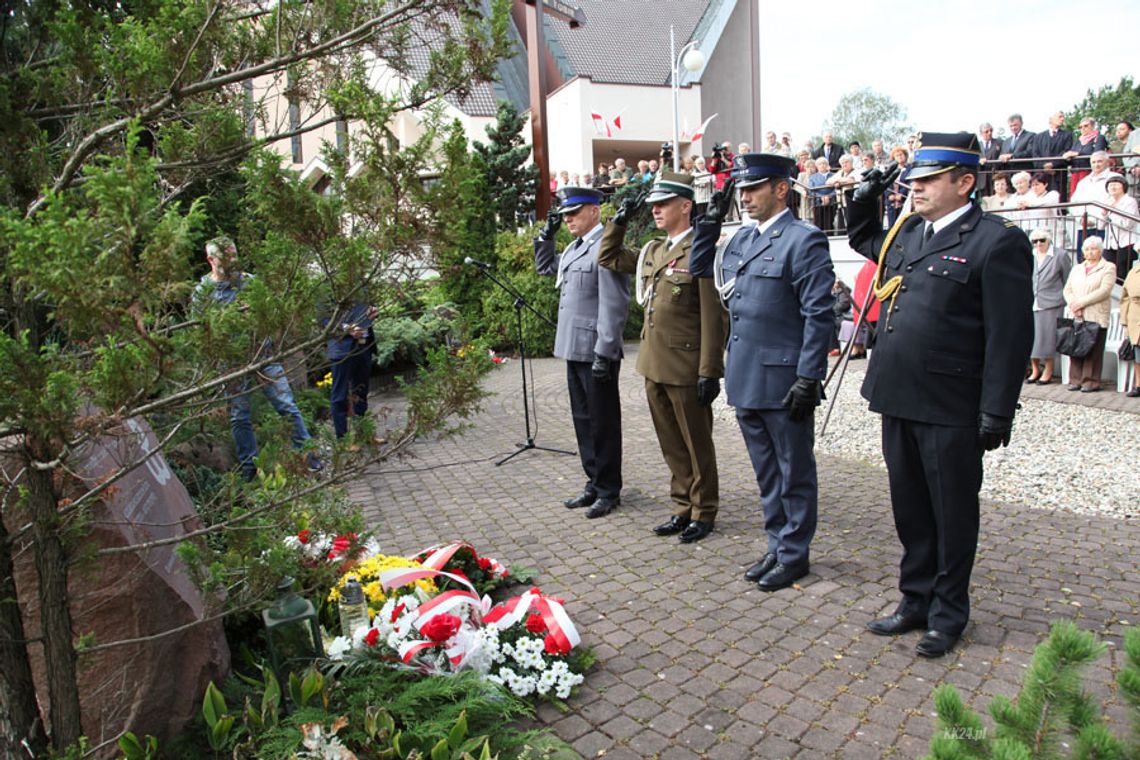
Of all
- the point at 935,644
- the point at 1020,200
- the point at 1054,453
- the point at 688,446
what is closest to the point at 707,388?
the point at 688,446

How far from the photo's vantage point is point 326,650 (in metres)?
3.37

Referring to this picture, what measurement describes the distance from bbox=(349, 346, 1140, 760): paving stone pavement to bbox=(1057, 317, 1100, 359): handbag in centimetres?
512

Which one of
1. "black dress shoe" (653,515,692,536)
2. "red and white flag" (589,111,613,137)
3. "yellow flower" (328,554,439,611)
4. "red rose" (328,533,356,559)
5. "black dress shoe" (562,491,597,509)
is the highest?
"red and white flag" (589,111,613,137)

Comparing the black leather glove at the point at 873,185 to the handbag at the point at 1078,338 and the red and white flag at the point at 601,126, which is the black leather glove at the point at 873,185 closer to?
the handbag at the point at 1078,338

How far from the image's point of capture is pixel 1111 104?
208 ft

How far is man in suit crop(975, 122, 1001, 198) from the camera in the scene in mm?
14000

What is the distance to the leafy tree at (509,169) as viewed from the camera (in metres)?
17.3

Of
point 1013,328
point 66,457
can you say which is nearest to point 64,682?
point 66,457

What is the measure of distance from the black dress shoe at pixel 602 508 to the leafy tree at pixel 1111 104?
67768 mm

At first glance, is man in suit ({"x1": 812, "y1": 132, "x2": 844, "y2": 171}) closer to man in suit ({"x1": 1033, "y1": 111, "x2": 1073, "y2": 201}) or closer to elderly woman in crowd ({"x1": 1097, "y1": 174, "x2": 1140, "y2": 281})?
man in suit ({"x1": 1033, "y1": 111, "x2": 1073, "y2": 201})

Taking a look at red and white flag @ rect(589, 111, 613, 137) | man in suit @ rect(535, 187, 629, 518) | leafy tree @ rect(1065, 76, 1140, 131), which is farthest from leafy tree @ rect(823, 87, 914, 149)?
man in suit @ rect(535, 187, 629, 518)

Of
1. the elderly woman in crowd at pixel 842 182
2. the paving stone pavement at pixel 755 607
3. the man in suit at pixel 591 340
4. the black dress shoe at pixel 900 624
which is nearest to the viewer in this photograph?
the paving stone pavement at pixel 755 607

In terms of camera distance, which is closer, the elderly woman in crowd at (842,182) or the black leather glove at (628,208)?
the black leather glove at (628,208)

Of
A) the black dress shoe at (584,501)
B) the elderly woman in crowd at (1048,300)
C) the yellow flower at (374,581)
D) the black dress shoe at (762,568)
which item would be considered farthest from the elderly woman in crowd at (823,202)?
the yellow flower at (374,581)
